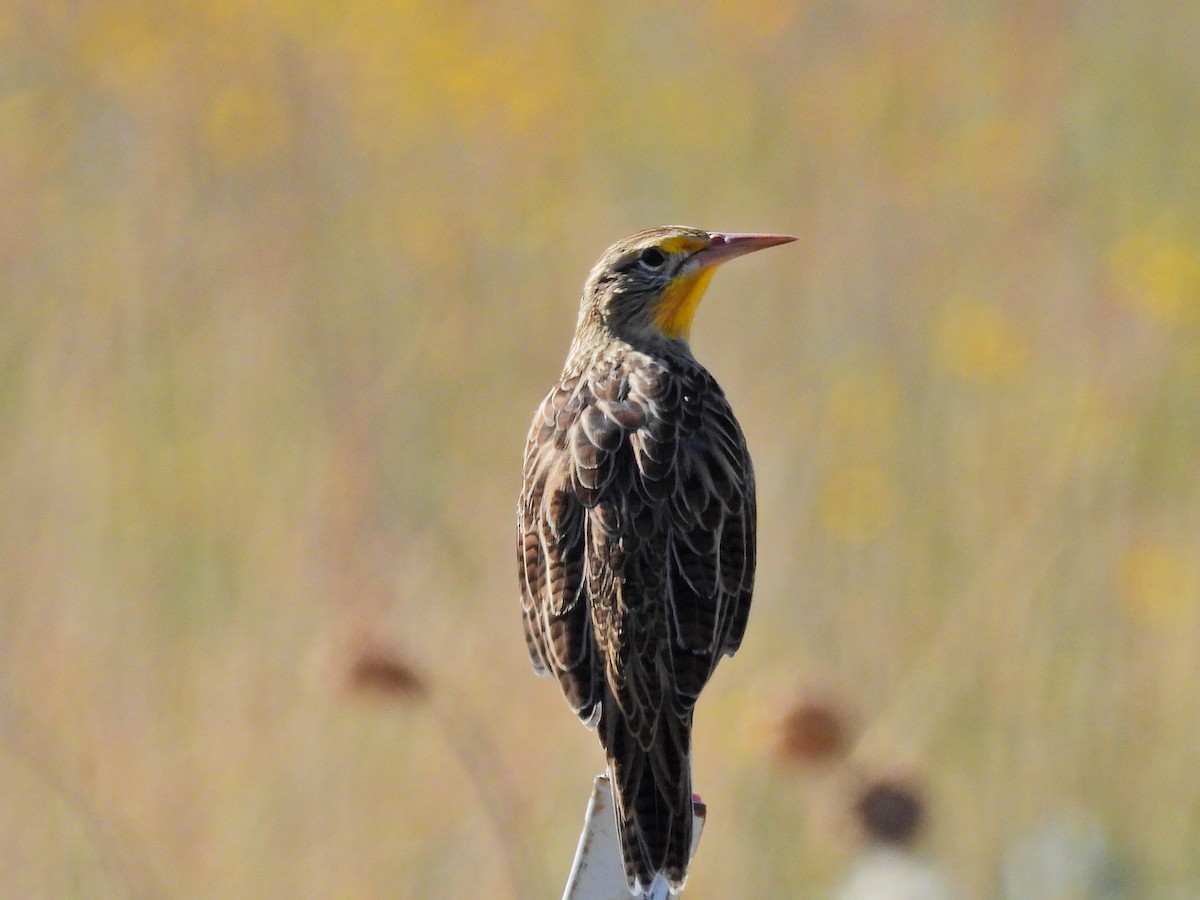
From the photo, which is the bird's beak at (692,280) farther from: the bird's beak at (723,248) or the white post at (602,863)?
the white post at (602,863)

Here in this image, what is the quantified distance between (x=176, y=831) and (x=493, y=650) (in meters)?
0.94

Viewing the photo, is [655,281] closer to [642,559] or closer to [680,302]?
[680,302]

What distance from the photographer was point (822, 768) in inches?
158

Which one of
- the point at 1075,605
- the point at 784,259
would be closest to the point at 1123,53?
the point at 784,259

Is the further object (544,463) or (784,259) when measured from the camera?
(784,259)

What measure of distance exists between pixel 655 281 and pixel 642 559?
0.92m

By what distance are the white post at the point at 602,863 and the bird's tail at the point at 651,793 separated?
0.02 metres

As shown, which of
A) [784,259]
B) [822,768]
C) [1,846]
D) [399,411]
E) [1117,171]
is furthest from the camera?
[1117,171]

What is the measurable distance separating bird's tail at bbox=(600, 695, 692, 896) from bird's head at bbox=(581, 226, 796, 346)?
115 cm

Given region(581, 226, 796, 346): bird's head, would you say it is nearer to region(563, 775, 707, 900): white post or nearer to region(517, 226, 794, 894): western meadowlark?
region(517, 226, 794, 894): western meadowlark

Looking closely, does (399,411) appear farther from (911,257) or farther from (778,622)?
(911,257)

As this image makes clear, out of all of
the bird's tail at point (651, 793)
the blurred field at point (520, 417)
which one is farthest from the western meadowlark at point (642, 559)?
the blurred field at point (520, 417)

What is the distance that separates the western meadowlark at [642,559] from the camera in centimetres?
309

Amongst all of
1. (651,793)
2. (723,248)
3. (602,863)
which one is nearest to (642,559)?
(651,793)
